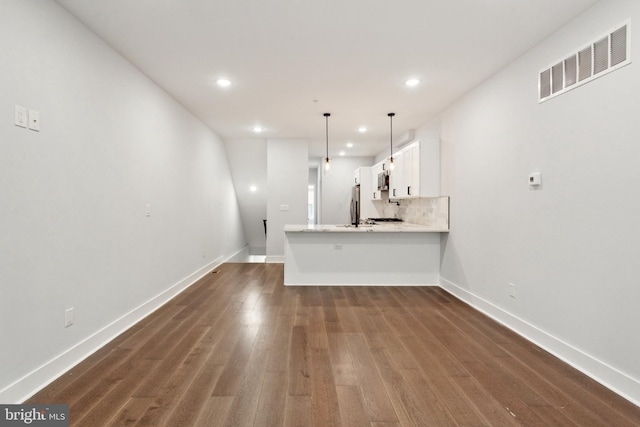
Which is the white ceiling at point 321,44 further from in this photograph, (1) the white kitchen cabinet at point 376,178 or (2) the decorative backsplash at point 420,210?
(1) the white kitchen cabinet at point 376,178

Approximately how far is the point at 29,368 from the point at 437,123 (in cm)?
545

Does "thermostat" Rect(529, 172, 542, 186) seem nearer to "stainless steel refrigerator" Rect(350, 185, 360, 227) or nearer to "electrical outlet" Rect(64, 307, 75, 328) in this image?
"electrical outlet" Rect(64, 307, 75, 328)

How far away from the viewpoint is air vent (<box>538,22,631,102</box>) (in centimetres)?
213

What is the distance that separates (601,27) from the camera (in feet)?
7.45

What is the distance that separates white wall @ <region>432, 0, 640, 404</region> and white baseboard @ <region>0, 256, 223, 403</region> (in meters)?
3.92

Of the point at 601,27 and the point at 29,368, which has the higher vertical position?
the point at 601,27

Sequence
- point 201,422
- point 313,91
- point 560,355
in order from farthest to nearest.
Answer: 1. point 313,91
2. point 560,355
3. point 201,422

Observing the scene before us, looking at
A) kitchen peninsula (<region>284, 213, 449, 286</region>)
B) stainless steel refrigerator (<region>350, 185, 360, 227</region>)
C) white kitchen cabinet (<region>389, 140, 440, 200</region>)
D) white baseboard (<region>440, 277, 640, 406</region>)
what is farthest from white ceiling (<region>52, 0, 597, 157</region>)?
stainless steel refrigerator (<region>350, 185, 360, 227</region>)

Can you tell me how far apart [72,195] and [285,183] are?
4659 mm

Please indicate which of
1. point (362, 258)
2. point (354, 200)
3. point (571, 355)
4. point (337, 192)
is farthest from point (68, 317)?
point (337, 192)

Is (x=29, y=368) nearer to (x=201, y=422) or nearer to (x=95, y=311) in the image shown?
(x=95, y=311)

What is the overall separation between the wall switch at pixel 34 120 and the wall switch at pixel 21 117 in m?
0.04

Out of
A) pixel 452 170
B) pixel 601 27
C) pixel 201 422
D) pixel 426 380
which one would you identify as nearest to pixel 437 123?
pixel 452 170

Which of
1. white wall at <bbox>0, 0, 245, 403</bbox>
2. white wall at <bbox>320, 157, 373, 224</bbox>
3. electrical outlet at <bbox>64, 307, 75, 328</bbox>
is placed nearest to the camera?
white wall at <bbox>0, 0, 245, 403</bbox>
